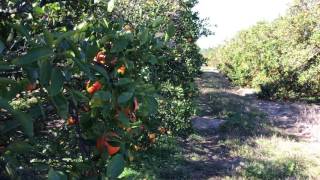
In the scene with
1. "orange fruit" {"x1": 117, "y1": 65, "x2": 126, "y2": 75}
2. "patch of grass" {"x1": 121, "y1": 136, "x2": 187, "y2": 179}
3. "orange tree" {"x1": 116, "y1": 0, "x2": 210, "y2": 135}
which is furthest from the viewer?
"orange tree" {"x1": 116, "y1": 0, "x2": 210, "y2": 135}

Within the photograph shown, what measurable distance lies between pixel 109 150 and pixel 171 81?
6.82 m

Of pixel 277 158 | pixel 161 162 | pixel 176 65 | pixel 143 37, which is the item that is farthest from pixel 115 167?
pixel 277 158

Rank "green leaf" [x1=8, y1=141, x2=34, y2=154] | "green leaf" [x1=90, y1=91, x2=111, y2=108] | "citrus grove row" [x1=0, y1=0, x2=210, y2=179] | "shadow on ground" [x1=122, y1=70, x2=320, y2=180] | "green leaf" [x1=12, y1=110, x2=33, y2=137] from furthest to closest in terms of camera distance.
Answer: "shadow on ground" [x1=122, y1=70, x2=320, y2=180]
"green leaf" [x1=90, y1=91, x2=111, y2=108]
"green leaf" [x1=8, y1=141, x2=34, y2=154]
"citrus grove row" [x1=0, y1=0, x2=210, y2=179]
"green leaf" [x1=12, y1=110, x2=33, y2=137]

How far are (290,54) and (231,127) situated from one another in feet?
21.1

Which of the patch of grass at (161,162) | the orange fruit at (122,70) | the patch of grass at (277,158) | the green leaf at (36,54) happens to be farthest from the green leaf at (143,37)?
the patch of grass at (277,158)

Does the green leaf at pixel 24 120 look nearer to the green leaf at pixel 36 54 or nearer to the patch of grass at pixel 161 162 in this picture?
the green leaf at pixel 36 54

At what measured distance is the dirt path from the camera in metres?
8.58

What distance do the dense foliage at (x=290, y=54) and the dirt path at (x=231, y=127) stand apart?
91 centimetres

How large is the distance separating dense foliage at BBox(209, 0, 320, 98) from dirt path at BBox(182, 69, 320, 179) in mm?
911

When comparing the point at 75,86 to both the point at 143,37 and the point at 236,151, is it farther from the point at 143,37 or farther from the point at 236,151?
the point at 236,151

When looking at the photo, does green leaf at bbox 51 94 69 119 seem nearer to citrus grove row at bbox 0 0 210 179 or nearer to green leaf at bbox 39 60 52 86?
citrus grove row at bbox 0 0 210 179

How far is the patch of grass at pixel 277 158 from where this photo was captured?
7.59 m

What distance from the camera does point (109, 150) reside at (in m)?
2.05

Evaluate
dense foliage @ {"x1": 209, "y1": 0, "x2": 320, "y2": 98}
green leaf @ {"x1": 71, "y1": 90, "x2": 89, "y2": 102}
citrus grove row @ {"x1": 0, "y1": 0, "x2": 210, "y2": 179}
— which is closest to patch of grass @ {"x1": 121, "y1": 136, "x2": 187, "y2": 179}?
citrus grove row @ {"x1": 0, "y1": 0, "x2": 210, "y2": 179}
